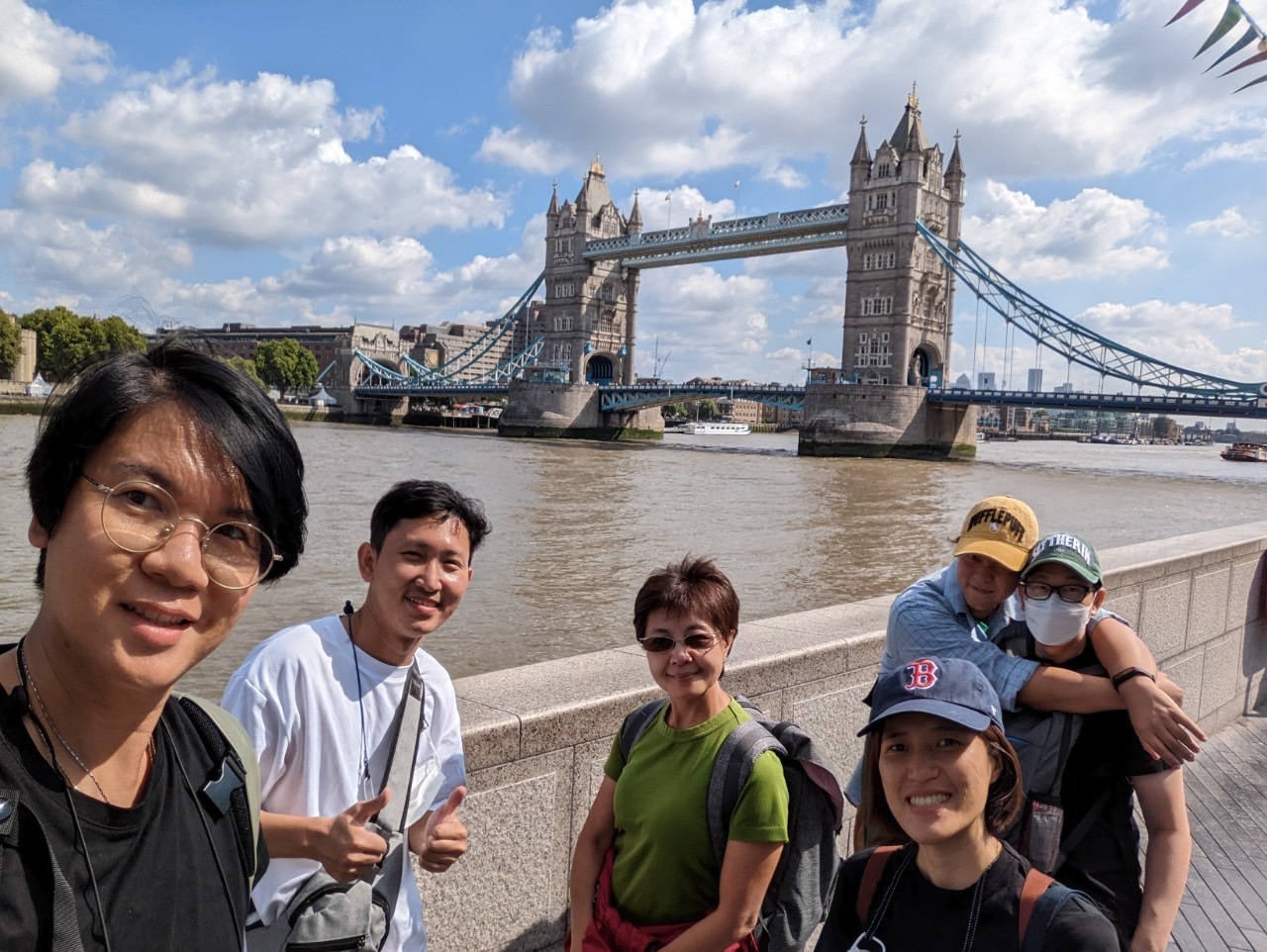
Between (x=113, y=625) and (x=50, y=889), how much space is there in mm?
218

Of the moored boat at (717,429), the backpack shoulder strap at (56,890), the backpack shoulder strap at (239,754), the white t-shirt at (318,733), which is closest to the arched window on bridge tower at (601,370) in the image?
the moored boat at (717,429)

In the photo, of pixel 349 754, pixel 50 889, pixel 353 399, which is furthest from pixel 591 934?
pixel 353 399

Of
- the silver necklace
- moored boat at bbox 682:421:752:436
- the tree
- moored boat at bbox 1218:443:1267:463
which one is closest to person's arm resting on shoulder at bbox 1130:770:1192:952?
the silver necklace

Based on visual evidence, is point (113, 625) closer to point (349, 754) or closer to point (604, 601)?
point (349, 754)

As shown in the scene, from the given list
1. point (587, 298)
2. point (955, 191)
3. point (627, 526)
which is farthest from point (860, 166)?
point (627, 526)

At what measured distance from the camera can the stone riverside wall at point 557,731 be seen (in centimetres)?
211

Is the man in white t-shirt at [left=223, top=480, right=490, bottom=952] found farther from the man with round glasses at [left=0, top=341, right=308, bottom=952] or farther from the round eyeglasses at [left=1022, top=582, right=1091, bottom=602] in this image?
the round eyeglasses at [left=1022, top=582, right=1091, bottom=602]

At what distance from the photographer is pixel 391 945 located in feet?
5.09

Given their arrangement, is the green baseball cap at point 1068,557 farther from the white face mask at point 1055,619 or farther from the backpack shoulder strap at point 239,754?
the backpack shoulder strap at point 239,754

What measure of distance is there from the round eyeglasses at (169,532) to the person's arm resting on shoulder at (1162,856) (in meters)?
1.58

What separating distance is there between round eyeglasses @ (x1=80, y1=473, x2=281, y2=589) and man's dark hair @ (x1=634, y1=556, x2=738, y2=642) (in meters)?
0.93

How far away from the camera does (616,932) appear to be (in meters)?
1.83

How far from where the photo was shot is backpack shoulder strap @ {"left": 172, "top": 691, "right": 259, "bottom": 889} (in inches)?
40.2

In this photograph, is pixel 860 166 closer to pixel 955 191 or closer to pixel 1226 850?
pixel 955 191
